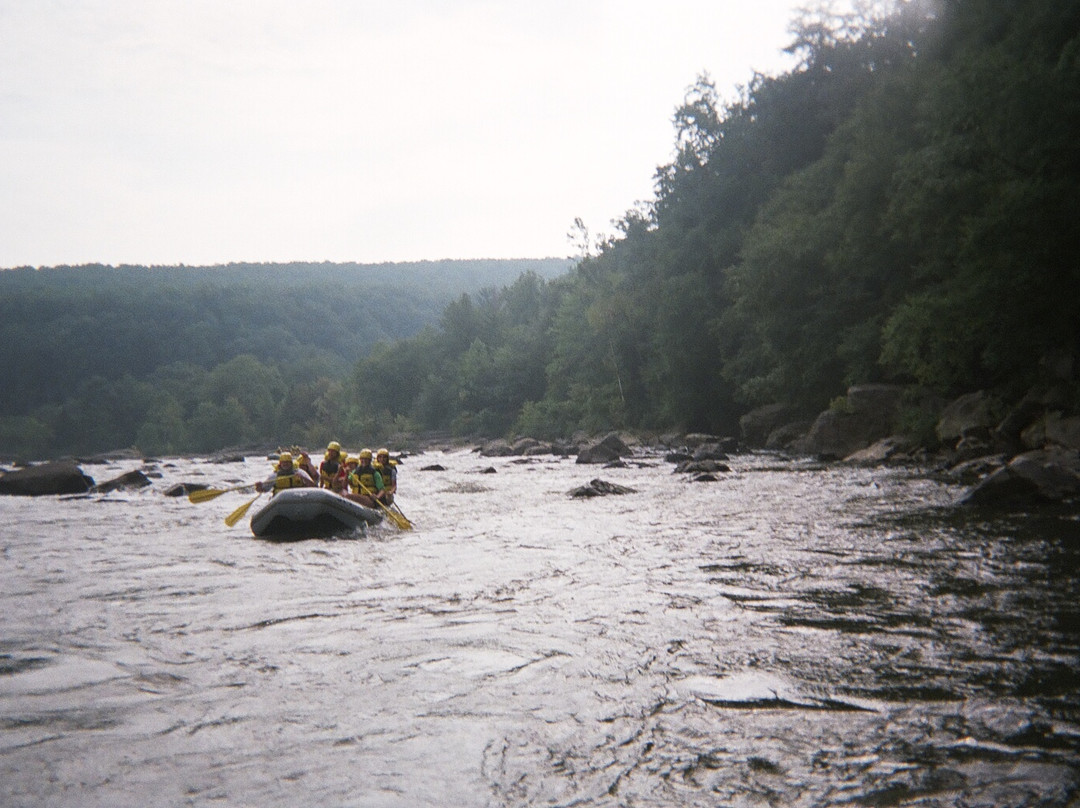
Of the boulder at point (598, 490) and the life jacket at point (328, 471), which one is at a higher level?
the life jacket at point (328, 471)

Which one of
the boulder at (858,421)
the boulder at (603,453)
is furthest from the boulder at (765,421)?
the boulder at (858,421)

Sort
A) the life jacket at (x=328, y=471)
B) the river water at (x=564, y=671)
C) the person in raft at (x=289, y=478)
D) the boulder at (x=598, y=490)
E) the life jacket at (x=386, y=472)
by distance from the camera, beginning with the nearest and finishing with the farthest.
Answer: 1. the river water at (x=564, y=671)
2. the person in raft at (x=289, y=478)
3. the life jacket at (x=328, y=471)
4. the life jacket at (x=386, y=472)
5. the boulder at (x=598, y=490)

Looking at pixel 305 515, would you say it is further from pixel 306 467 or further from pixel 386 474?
pixel 306 467

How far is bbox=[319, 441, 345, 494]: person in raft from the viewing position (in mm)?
13148

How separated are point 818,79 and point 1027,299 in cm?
2394

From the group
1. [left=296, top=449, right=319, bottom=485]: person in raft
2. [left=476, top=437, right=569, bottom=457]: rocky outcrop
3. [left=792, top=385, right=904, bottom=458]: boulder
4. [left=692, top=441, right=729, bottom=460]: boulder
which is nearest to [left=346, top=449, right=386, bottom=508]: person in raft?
[left=296, top=449, right=319, bottom=485]: person in raft

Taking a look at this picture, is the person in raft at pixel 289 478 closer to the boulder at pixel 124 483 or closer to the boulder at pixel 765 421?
the boulder at pixel 124 483

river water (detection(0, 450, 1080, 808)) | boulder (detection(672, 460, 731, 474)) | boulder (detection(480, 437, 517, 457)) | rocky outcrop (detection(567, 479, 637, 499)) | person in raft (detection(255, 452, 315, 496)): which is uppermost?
person in raft (detection(255, 452, 315, 496))

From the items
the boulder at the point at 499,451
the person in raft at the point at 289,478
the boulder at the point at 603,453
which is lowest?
the boulder at the point at 499,451

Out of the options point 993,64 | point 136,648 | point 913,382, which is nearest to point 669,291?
point 913,382

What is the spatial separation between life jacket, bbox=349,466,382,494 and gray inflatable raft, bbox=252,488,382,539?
1454mm

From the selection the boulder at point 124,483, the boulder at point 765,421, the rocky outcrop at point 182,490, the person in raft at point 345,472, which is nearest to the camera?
the person in raft at point 345,472

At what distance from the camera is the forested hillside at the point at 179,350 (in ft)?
314

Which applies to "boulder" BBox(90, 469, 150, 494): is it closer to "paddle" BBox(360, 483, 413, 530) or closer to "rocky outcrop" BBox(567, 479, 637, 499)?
"paddle" BBox(360, 483, 413, 530)
